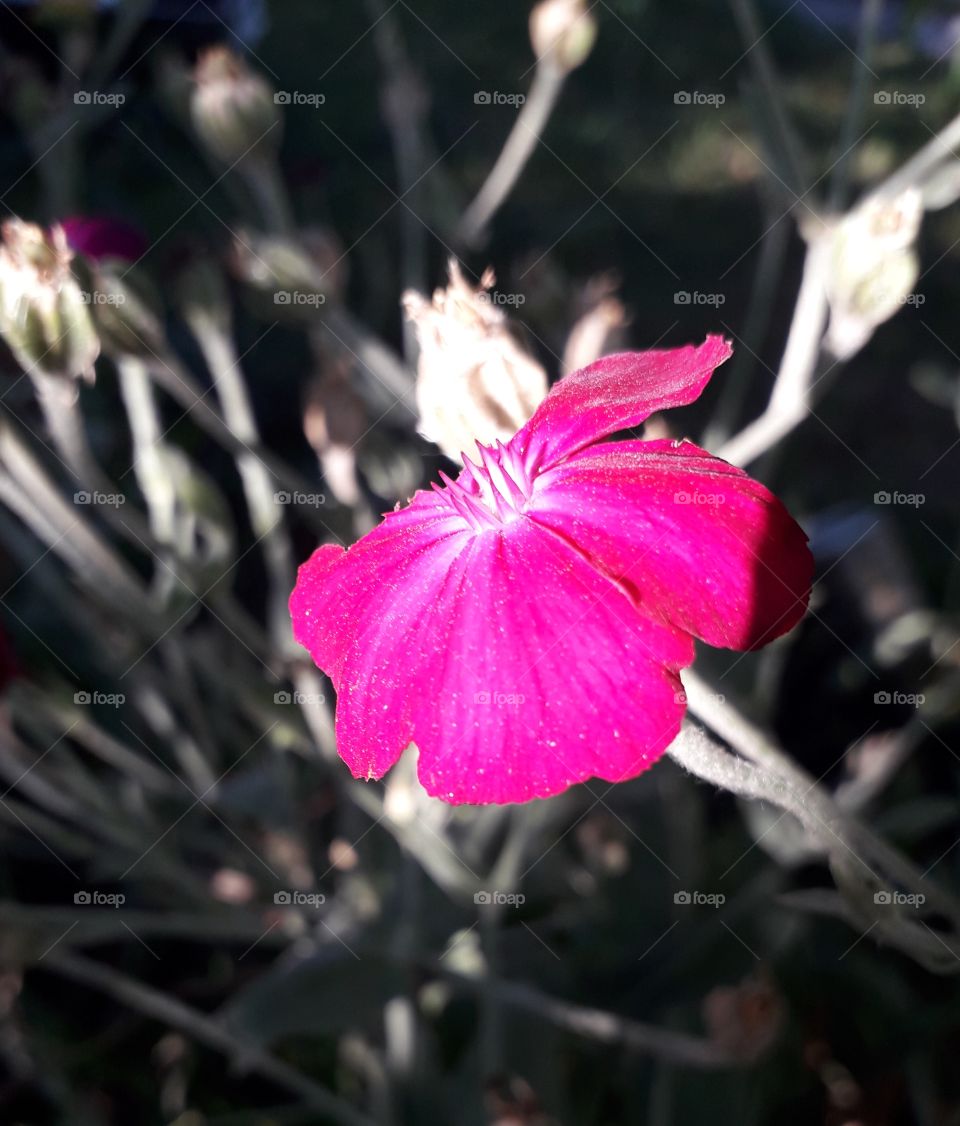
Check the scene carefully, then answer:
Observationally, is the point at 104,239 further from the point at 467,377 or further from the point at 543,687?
the point at 543,687

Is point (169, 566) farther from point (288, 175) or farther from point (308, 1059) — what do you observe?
point (288, 175)

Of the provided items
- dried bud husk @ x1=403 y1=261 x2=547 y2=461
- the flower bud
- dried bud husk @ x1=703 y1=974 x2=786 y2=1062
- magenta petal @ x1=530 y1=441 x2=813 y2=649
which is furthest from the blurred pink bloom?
dried bud husk @ x1=703 y1=974 x2=786 y2=1062

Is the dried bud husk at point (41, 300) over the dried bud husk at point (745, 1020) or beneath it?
over

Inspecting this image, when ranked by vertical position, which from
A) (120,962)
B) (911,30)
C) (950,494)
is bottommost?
(950,494)

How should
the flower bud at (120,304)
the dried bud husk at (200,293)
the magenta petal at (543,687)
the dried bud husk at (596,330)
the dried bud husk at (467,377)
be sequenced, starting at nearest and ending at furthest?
the magenta petal at (543,687)
the dried bud husk at (467,377)
the flower bud at (120,304)
the dried bud husk at (596,330)
the dried bud husk at (200,293)

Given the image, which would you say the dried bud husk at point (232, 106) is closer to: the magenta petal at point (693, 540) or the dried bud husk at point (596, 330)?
the dried bud husk at point (596, 330)

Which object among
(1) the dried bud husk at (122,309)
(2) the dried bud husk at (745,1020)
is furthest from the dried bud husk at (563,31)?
(2) the dried bud husk at (745,1020)

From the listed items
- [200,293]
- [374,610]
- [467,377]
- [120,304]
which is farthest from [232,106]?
[374,610]

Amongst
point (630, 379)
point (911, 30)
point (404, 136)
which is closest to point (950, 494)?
point (911, 30)
